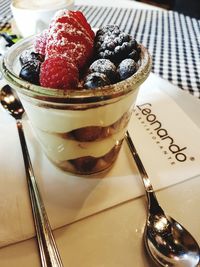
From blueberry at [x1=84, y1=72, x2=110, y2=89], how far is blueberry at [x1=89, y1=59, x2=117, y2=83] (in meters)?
0.01

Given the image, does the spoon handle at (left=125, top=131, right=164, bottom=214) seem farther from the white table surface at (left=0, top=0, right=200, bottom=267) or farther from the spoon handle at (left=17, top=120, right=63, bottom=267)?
the spoon handle at (left=17, top=120, right=63, bottom=267)

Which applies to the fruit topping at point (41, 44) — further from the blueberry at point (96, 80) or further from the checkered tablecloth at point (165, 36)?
the checkered tablecloth at point (165, 36)

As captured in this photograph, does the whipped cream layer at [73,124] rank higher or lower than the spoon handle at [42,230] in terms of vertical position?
higher

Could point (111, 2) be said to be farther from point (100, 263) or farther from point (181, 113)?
point (100, 263)

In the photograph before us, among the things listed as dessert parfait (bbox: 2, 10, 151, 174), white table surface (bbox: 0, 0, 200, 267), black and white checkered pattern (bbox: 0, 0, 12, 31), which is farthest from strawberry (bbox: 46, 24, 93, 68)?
black and white checkered pattern (bbox: 0, 0, 12, 31)

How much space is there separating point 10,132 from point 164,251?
0.36 metres

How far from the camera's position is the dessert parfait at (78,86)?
1.22ft

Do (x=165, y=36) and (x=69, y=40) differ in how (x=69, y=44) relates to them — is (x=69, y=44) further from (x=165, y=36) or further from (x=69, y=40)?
(x=165, y=36)

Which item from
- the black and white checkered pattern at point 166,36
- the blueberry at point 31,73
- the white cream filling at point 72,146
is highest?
the blueberry at point 31,73

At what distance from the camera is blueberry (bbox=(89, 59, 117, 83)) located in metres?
0.38

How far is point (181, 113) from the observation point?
59 cm

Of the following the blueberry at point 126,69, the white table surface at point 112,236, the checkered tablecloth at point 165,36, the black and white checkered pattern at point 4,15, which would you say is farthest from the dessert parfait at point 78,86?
the black and white checkered pattern at point 4,15

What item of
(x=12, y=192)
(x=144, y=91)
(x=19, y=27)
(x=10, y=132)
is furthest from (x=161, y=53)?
(x=12, y=192)

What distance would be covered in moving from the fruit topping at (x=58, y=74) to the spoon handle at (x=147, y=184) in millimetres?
185
